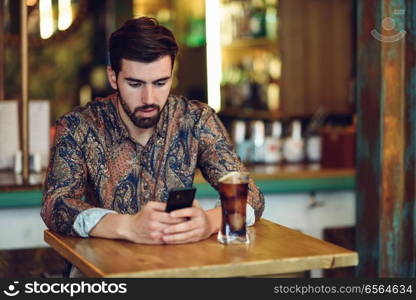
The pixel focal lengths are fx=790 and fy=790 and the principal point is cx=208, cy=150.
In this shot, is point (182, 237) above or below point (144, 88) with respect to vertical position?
below

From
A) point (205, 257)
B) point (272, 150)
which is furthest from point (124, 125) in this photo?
point (272, 150)

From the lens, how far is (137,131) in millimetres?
2893

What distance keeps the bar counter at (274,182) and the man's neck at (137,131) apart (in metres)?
1.05

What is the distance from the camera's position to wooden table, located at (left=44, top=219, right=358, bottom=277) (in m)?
2.06

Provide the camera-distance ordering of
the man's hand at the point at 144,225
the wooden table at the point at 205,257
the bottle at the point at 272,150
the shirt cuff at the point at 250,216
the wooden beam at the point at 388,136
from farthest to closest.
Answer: the bottle at the point at 272,150, the wooden beam at the point at 388,136, the shirt cuff at the point at 250,216, the man's hand at the point at 144,225, the wooden table at the point at 205,257

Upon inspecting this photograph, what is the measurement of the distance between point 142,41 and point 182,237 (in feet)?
2.45

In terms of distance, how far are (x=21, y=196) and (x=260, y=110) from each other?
11.1ft

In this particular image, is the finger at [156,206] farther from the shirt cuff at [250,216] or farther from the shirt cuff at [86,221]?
the shirt cuff at [250,216]

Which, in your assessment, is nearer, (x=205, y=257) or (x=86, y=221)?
(x=205, y=257)

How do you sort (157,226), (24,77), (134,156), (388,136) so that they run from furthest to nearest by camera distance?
(24,77), (388,136), (134,156), (157,226)

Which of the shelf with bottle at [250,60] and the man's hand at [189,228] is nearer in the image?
the man's hand at [189,228]

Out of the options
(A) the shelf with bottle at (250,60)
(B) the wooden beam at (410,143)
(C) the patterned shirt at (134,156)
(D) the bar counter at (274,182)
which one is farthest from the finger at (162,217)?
(A) the shelf with bottle at (250,60)

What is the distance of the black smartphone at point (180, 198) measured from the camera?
2338mm

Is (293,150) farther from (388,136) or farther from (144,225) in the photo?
(144,225)
